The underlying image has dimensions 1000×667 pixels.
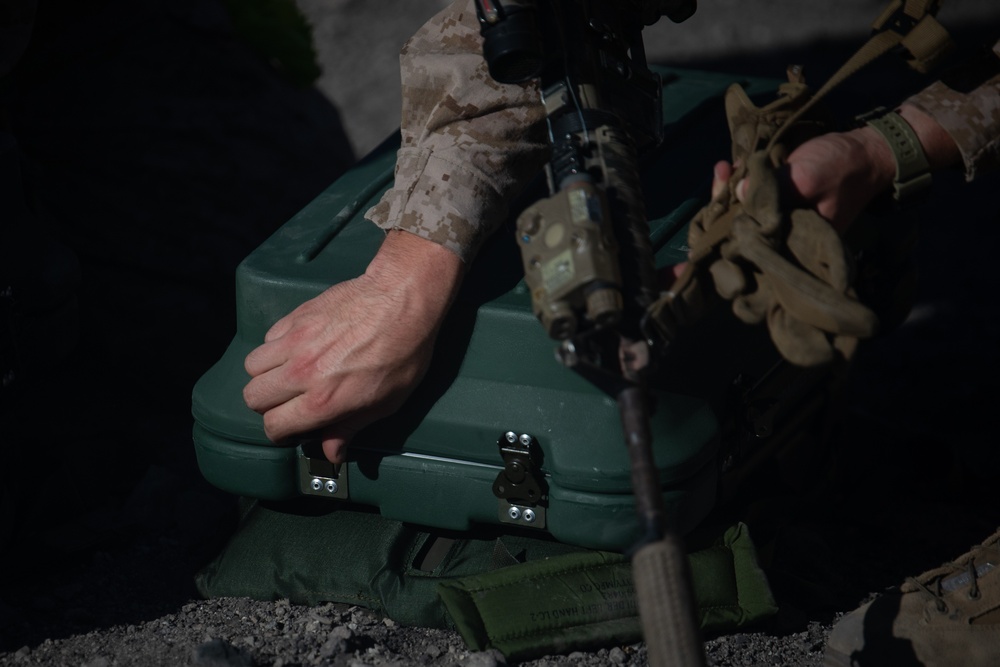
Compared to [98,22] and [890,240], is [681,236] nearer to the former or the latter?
[890,240]

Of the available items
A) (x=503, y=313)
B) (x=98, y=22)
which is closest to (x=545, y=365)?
(x=503, y=313)

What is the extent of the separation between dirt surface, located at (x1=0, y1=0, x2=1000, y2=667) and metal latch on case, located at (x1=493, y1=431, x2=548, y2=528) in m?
0.24

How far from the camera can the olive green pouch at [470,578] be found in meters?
1.75

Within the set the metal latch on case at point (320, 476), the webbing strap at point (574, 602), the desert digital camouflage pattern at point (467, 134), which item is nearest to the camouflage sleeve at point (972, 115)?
the desert digital camouflage pattern at point (467, 134)

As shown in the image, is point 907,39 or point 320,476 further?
point 320,476

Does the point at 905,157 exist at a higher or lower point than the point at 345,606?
higher

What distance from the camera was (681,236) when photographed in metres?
1.92

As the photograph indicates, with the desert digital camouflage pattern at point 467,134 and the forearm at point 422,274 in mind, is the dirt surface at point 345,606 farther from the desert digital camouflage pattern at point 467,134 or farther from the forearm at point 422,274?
the desert digital camouflage pattern at point 467,134

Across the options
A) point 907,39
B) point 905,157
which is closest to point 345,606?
point 905,157

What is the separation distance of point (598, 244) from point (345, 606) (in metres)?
0.89

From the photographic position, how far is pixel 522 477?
1.71 metres

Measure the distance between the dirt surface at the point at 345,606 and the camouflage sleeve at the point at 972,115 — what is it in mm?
740

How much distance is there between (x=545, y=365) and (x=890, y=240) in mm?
796

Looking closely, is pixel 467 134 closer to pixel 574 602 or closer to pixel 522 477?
pixel 522 477
